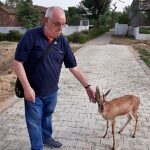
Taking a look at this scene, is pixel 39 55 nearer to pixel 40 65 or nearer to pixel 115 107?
pixel 40 65

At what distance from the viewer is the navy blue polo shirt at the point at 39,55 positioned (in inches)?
176

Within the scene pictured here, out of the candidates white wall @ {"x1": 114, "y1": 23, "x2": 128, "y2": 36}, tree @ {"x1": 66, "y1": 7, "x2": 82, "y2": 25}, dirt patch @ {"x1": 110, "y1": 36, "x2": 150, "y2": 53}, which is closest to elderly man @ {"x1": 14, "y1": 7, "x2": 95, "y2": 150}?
dirt patch @ {"x1": 110, "y1": 36, "x2": 150, "y2": 53}

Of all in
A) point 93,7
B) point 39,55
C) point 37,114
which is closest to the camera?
point 39,55

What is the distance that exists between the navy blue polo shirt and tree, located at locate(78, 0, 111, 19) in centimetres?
5457

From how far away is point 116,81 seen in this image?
11.8 m

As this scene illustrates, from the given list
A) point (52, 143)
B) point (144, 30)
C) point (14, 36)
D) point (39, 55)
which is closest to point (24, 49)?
point (39, 55)

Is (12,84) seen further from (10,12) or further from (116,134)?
(10,12)

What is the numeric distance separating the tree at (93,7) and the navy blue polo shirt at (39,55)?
179 feet

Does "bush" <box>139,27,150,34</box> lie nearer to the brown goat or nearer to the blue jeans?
the brown goat

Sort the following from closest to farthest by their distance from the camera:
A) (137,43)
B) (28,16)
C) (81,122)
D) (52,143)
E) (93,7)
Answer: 1. (52,143)
2. (81,122)
3. (137,43)
4. (28,16)
5. (93,7)

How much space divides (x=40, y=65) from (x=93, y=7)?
2220 inches

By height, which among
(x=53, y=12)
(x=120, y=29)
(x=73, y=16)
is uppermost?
(x=53, y=12)

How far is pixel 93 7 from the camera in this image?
196ft

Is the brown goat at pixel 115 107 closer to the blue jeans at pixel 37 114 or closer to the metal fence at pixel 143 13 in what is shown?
the blue jeans at pixel 37 114
